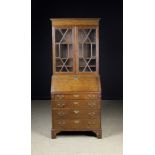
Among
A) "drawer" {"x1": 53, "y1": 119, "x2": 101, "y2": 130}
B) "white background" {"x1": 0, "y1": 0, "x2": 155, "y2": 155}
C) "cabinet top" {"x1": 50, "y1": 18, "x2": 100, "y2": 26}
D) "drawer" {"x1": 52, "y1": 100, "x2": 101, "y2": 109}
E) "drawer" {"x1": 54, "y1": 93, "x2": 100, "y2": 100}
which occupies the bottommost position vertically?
"drawer" {"x1": 53, "y1": 119, "x2": 101, "y2": 130}

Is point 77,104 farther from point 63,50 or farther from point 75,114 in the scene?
point 63,50

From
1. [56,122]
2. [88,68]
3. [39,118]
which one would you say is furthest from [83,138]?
[39,118]

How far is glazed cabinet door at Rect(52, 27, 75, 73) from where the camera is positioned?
592 centimetres

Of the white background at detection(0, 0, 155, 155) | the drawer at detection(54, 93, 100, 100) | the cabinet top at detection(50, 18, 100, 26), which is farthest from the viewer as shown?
the cabinet top at detection(50, 18, 100, 26)

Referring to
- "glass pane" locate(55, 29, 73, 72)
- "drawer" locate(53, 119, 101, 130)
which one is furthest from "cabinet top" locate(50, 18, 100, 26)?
"drawer" locate(53, 119, 101, 130)

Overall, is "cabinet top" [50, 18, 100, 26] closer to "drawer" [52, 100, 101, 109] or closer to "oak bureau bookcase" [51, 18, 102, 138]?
"oak bureau bookcase" [51, 18, 102, 138]
